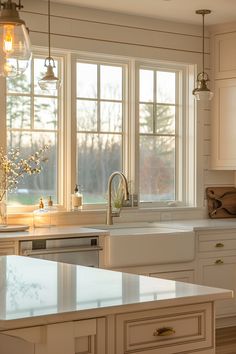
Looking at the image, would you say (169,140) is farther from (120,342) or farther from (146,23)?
(120,342)

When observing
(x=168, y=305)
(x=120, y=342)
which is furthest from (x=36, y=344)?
(x=168, y=305)

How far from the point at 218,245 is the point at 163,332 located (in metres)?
3.55

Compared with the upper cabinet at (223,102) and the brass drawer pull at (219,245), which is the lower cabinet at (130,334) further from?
the upper cabinet at (223,102)

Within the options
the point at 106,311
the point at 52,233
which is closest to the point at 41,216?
the point at 52,233

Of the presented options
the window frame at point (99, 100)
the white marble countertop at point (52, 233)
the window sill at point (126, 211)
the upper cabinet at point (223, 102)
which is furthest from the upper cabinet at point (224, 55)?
the white marble countertop at point (52, 233)

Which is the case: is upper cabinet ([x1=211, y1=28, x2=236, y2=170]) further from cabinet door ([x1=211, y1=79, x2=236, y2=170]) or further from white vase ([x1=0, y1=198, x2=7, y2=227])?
white vase ([x1=0, y1=198, x2=7, y2=227])

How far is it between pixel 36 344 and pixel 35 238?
9.17 ft

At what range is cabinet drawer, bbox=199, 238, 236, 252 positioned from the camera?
575cm

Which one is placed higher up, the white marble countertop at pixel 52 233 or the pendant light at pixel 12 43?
the pendant light at pixel 12 43

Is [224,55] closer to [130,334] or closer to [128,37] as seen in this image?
[128,37]

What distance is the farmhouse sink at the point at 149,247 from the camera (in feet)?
17.1

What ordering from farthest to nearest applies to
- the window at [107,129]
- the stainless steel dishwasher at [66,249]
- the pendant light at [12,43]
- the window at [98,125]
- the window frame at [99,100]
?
the window at [98,125] → the window frame at [99,100] → the window at [107,129] → the stainless steel dishwasher at [66,249] → the pendant light at [12,43]

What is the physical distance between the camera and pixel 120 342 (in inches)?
89.2

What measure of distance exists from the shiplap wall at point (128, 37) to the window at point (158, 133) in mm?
240
